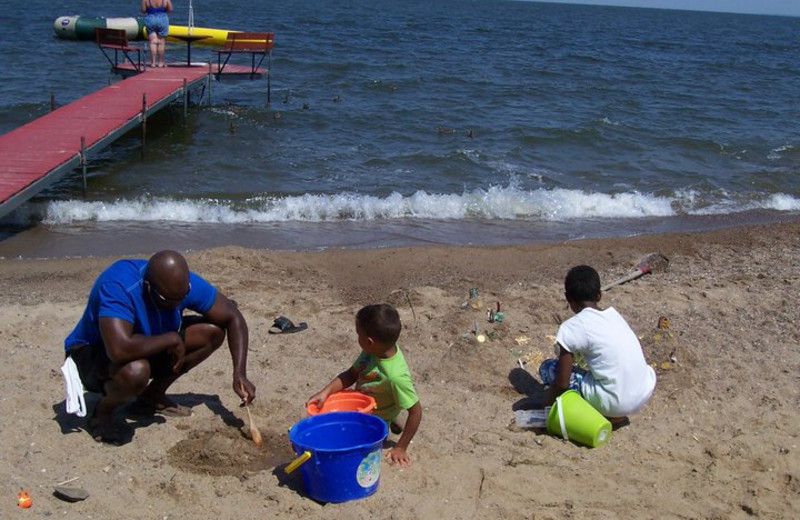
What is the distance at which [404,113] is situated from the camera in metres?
16.8

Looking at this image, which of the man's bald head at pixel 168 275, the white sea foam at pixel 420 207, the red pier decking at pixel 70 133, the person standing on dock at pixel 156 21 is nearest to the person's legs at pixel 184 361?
the man's bald head at pixel 168 275

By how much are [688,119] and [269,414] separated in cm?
1567

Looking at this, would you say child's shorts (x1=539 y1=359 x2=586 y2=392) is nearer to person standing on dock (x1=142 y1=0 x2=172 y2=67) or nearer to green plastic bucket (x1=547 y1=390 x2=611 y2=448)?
green plastic bucket (x1=547 y1=390 x2=611 y2=448)

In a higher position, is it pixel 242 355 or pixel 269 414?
pixel 242 355

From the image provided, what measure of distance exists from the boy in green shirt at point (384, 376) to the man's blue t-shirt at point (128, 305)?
79 cm

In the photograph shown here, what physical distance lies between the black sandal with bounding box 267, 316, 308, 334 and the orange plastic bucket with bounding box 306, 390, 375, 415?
1.49m

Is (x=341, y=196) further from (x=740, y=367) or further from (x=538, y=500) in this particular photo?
(x=538, y=500)

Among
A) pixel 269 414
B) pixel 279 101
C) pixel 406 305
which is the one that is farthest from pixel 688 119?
pixel 269 414

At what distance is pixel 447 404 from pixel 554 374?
619mm

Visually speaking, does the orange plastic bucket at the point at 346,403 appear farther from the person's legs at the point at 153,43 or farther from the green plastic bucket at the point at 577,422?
the person's legs at the point at 153,43

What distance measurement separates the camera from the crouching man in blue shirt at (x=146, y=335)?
395 cm

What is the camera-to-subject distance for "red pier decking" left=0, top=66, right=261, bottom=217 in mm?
8711

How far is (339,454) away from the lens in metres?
3.66

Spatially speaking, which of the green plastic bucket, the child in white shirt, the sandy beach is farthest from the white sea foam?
the green plastic bucket
